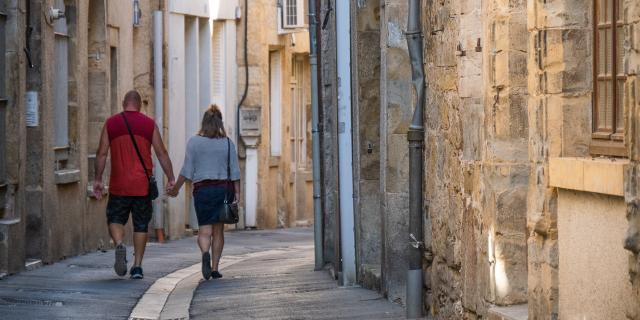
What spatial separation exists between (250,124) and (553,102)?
22.6m

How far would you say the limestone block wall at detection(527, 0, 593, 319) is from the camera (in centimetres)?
821

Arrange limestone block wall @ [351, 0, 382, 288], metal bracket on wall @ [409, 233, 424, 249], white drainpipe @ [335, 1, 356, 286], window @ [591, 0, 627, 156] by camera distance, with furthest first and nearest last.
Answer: white drainpipe @ [335, 1, 356, 286] < limestone block wall @ [351, 0, 382, 288] < metal bracket on wall @ [409, 233, 424, 249] < window @ [591, 0, 627, 156]

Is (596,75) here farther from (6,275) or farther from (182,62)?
(182,62)

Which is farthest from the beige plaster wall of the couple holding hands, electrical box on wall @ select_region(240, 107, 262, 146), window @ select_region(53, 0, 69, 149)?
electrical box on wall @ select_region(240, 107, 262, 146)

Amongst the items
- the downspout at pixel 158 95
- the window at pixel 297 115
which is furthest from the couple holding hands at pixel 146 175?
the window at pixel 297 115

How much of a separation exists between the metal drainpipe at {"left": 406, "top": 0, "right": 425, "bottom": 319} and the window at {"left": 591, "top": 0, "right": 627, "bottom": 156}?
10.1ft

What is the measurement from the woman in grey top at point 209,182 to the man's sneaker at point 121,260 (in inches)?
35.0

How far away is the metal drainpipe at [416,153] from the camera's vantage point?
36.7 ft

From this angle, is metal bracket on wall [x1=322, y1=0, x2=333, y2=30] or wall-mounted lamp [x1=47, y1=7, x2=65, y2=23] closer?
metal bracket on wall [x1=322, y1=0, x2=333, y2=30]

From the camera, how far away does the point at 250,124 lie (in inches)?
1209

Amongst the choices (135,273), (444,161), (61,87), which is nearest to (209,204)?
(135,273)

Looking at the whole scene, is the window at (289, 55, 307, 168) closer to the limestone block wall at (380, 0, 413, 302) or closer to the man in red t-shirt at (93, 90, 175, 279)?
the man in red t-shirt at (93, 90, 175, 279)

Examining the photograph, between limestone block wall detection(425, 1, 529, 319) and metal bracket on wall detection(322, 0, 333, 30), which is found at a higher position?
metal bracket on wall detection(322, 0, 333, 30)

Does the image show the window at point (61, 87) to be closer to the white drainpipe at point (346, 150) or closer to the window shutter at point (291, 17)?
the white drainpipe at point (346, 150)
